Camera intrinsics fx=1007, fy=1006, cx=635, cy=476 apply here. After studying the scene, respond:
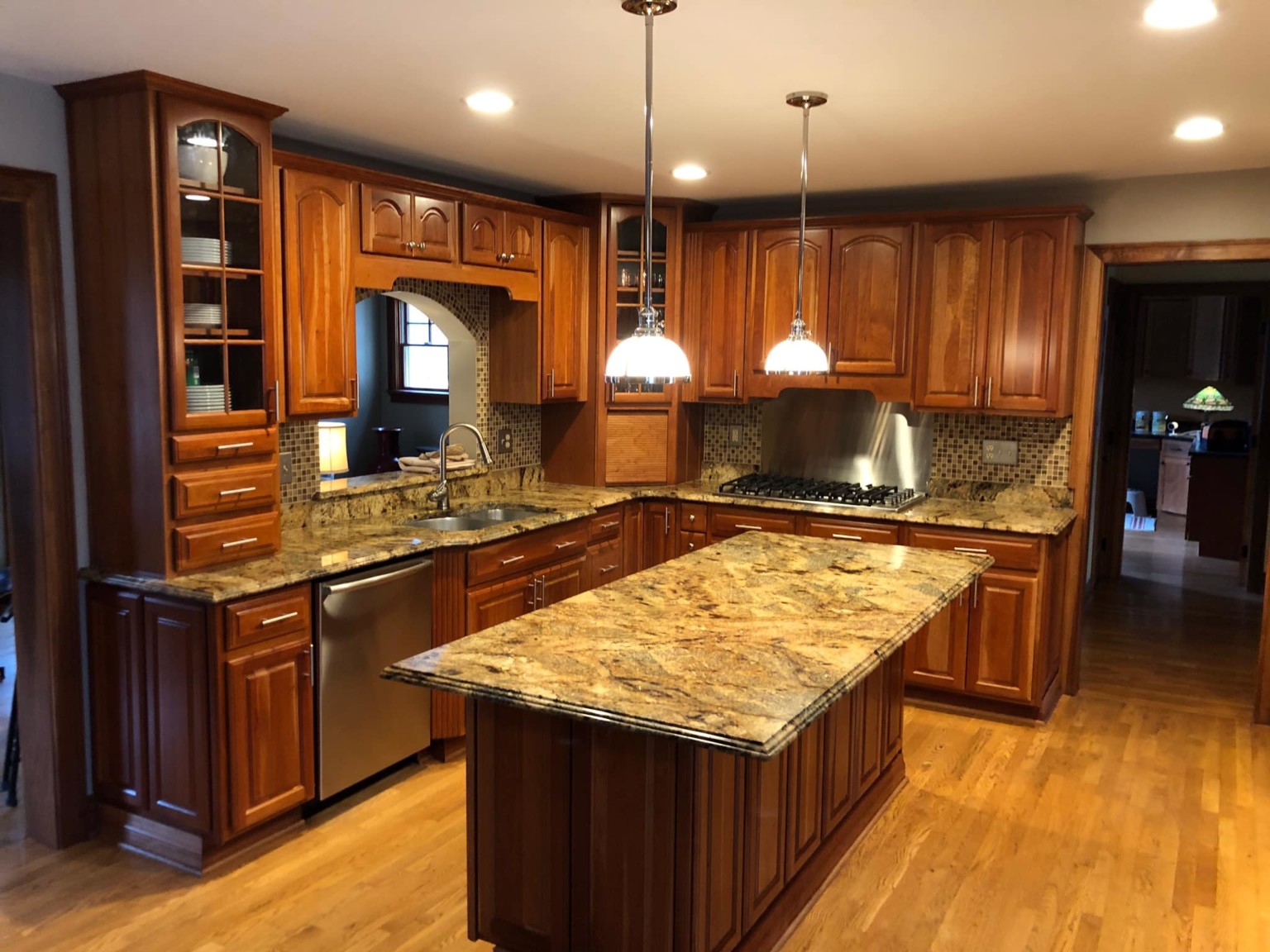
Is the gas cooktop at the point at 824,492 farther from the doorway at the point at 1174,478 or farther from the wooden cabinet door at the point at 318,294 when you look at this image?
the wooden cabinet door at the point at 318,294

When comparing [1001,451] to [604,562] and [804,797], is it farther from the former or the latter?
[804,797]

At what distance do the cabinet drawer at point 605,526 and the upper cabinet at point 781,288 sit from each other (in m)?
0.98

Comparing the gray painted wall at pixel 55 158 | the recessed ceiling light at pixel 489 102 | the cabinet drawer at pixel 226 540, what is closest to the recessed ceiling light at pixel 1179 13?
the recessed ceiling light at pixel 489 102

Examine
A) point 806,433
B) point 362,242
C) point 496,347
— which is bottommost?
point 806,433

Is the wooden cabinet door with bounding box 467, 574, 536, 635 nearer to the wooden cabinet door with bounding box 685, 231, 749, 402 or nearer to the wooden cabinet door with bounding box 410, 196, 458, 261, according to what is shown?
the wooden cabinet door with bounding box 410, 196, 458, 261

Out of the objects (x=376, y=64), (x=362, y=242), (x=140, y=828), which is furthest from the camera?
(x=362, y=242)

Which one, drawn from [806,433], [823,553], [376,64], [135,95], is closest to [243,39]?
[376,64]

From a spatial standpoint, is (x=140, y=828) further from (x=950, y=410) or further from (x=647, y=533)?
(x=950, y=410)

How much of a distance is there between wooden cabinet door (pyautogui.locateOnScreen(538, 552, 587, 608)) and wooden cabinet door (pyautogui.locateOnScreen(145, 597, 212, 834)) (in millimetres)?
1561

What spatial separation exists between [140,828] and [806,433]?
141 inches

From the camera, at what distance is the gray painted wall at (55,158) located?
2967mm

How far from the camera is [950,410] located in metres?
4.70

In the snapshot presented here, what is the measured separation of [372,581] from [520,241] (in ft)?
6.07

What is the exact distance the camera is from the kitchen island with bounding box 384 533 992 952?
2.07m
